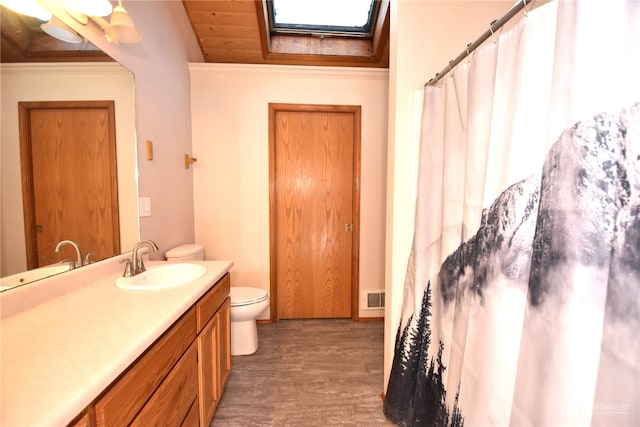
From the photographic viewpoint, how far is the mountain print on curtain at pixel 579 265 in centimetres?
51

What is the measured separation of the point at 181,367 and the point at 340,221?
5.80 ft

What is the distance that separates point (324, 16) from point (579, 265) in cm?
252

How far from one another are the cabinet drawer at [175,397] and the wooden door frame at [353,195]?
1.34 metres

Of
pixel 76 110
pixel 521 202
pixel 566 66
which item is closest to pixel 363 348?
pixel 521 202

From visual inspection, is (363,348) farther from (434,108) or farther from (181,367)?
(434,108)

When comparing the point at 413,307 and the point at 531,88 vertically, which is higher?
the point at 531,88

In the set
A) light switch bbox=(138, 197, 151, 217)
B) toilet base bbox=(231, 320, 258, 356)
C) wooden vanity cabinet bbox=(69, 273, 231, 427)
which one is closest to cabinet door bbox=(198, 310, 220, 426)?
wooden vanity cabinet bbox=(69, 273, 231, 427)

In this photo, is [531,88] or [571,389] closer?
[571,389]

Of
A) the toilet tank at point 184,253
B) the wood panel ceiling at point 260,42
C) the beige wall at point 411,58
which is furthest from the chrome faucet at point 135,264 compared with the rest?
the wood panel ceiling at point 260,42

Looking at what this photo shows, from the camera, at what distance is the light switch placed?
1.47 metres

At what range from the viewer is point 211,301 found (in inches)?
48.8

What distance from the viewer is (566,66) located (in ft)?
1.86

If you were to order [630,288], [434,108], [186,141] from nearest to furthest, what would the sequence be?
[630,288] → [434,108] → [186,141]

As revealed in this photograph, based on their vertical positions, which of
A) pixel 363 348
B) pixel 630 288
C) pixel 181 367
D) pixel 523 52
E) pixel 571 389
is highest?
pixel 523 52
